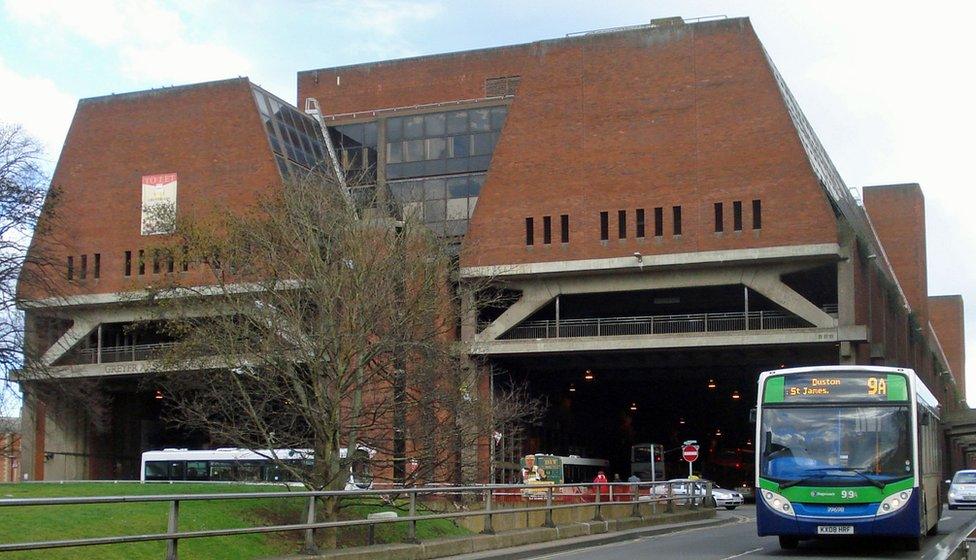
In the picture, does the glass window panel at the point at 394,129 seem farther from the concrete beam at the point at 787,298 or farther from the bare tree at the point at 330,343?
the bare tree at the point at 330,343

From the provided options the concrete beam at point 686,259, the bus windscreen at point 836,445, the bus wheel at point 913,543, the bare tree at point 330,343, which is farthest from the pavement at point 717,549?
the concrete beam at point 686,259

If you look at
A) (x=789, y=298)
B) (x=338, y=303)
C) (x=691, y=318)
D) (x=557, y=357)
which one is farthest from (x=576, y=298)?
(x=338, y=303)

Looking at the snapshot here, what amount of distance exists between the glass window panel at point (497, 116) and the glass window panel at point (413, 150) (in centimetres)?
404

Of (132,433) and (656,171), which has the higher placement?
(656,171)

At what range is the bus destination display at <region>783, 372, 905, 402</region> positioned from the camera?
791 inches

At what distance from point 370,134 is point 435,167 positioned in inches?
218

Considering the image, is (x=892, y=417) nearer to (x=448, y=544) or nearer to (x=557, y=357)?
(x=448, y=544)

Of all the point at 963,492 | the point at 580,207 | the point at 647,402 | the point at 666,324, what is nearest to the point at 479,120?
the point at 580,207

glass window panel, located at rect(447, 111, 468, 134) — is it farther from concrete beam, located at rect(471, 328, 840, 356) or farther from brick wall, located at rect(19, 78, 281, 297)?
concrete beam, located at rect(471, 328, 840, 356)

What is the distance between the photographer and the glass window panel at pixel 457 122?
62.5 m

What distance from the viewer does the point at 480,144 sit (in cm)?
6172

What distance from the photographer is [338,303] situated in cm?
2306

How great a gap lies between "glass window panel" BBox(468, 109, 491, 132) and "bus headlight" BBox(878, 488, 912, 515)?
44691 mm

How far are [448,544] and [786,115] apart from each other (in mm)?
36037
